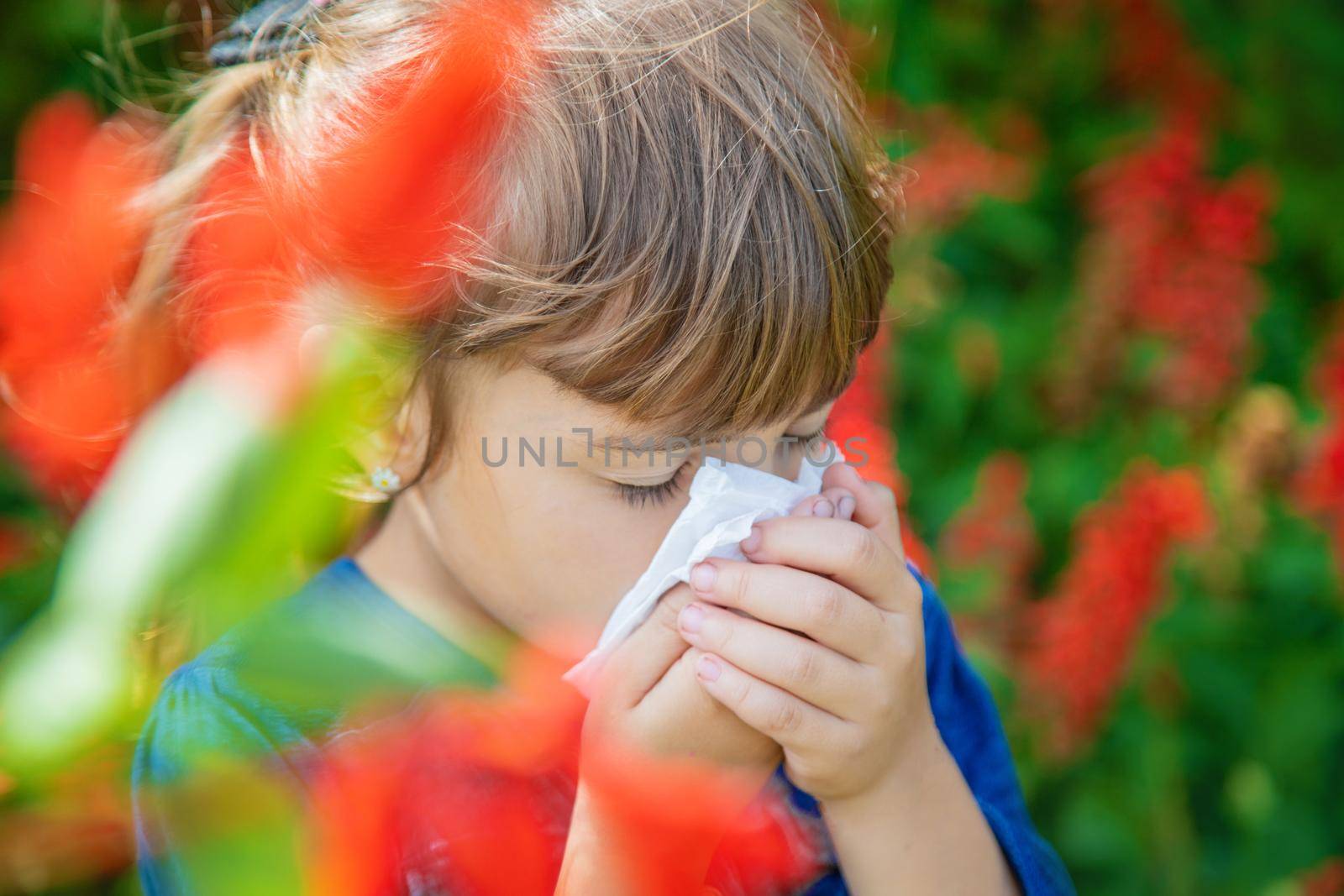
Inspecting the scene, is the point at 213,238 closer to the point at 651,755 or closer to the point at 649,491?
the point at 649,491

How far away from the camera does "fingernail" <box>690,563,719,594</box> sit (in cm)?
93

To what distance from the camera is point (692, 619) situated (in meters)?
0.94

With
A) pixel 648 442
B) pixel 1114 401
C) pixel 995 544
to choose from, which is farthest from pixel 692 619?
pixel 1114 401

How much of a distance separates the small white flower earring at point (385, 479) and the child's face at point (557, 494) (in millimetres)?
32

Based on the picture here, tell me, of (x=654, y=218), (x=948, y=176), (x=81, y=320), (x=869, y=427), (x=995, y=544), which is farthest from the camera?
(x=948, y=176)

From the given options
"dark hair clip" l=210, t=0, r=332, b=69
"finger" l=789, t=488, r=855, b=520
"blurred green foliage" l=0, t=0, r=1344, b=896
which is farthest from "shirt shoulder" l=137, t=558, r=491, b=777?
"blurred green foliage" l=0, t=0, r=1344, b=896

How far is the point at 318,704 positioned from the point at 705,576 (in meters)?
0.31

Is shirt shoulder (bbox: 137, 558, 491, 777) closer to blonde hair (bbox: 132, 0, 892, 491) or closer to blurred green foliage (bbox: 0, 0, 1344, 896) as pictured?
blonde hair (bbox: 132, 0, 892, 491)

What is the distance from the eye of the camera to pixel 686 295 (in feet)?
2.95

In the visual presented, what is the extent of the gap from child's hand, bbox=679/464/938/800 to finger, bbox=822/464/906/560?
2.1 inches

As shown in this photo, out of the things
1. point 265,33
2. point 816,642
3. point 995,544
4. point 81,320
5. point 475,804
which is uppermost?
point 265,33

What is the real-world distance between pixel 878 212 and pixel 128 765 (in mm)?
915

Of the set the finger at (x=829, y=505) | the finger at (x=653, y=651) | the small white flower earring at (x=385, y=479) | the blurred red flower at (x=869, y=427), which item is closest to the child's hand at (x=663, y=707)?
the finger at (x=653, y=651)

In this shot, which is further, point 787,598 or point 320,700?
point 787,598
